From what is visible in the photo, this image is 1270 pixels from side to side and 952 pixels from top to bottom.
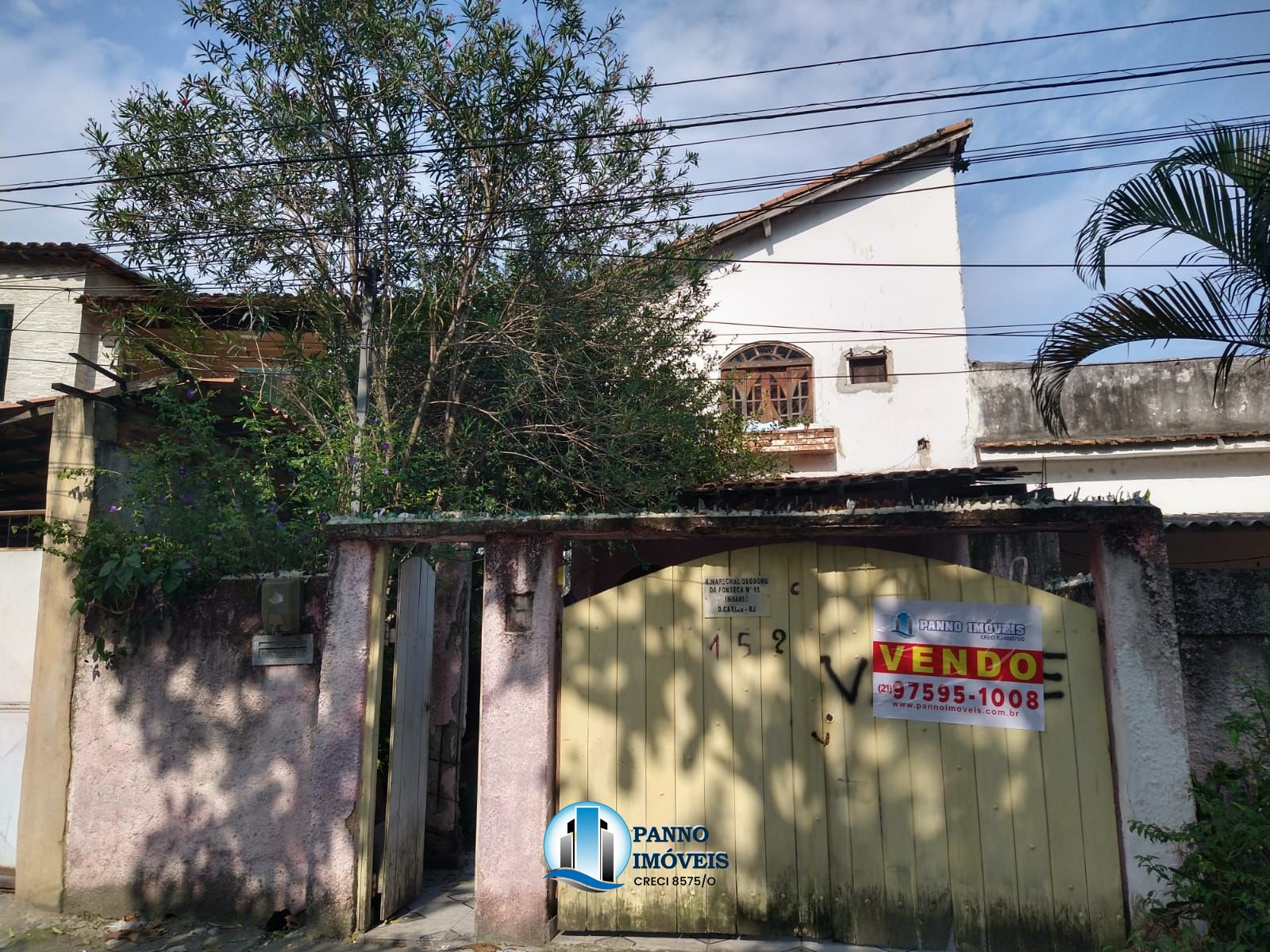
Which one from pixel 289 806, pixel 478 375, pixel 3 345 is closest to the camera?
pixel 289 806

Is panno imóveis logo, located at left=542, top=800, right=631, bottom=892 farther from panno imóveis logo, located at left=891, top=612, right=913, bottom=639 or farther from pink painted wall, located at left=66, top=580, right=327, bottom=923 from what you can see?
panno imóveis logo, located at left=891, top=612, right=913, bottom=639

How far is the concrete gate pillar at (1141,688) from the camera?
14.1 ft

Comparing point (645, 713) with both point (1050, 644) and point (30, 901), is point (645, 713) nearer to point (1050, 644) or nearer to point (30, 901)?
point (1050, 644)

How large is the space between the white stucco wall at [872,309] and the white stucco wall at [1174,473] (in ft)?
4.18

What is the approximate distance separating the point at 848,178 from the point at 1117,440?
5.68m

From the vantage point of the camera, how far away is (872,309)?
14.3 m

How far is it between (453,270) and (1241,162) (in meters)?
5.74

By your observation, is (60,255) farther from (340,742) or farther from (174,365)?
(340,742)

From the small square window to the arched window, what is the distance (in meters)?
0.66

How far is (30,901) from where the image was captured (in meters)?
5.75

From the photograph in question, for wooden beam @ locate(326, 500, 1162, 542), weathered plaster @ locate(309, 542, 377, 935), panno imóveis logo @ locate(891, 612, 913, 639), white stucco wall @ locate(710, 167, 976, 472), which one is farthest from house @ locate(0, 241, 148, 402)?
panno imóveis logo @ locate(891, 612, 913, 639)

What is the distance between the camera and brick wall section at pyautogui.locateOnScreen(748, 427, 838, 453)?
13.2 m

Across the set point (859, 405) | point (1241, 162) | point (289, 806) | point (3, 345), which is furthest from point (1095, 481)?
point (3, 345)

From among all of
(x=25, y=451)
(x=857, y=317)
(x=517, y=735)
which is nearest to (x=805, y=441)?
(x=857, y=317)
